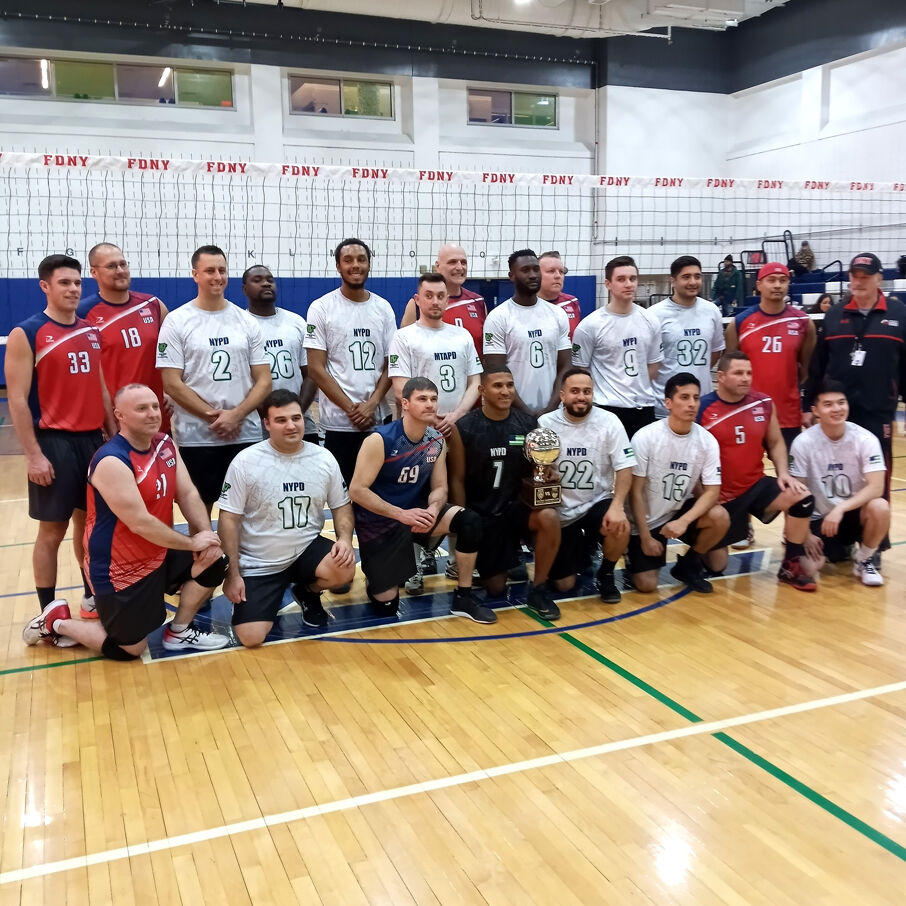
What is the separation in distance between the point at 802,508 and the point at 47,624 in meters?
4.27

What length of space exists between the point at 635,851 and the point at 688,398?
2953 millimetres

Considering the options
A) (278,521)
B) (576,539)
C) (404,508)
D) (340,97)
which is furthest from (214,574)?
(340,97)

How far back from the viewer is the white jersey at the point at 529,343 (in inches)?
219

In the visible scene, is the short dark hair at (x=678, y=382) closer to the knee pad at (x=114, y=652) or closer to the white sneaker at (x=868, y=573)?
the white sneaker at (x=868, y=573)

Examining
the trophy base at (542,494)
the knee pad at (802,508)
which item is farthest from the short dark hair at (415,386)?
the knee pad at (802,508)

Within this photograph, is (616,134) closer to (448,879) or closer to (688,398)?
(688,398)

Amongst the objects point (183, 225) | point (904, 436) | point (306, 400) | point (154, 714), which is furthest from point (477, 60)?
point (154, 714)

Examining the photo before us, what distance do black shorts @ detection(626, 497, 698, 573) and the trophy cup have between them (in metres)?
0.67

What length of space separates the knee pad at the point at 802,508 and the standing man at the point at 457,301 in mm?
2191

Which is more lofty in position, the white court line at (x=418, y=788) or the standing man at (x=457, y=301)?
the standing man at (x=457, y=301)

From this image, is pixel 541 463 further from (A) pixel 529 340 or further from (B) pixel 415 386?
(A) pixel 529 340

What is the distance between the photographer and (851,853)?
279 cm

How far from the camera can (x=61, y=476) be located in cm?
452

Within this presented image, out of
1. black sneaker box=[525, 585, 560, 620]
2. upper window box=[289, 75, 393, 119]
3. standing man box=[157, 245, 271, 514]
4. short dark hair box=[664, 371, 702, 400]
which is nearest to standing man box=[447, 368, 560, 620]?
black sneaker box=[525, 585, 560, 620]
